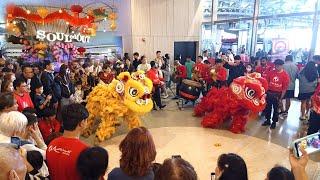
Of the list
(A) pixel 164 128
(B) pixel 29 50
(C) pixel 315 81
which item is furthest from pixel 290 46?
(B) pixel 29 50

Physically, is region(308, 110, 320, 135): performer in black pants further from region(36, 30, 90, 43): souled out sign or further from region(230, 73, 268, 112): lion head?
region(36, 30, 90, 43): souled out sign

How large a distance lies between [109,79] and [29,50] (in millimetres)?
3590

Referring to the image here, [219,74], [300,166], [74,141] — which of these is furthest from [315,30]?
[74,141]

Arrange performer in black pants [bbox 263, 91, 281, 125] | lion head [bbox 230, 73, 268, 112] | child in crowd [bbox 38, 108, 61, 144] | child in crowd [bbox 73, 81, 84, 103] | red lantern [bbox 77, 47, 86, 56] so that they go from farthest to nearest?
red lantern [bbox 77, 47, 86, 56], child in crowd [bbox 73, 81, 84, 103], performer in black pants [bbox 263, 91, 281, 125], lion head [bbox 230, 73, 268, 112], child in crowd [bbox 38, 108, 61, 144]

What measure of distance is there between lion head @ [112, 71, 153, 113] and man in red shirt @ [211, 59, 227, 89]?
2978 mm

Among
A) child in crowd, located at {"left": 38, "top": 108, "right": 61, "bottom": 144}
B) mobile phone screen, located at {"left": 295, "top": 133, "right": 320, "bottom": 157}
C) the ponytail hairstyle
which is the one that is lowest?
child in crowd, located at {"left": 38, "top": 108, "right": 61, "bottom": 144}

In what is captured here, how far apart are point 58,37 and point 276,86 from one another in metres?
6.58

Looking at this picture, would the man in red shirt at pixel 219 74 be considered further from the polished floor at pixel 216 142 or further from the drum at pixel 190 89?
the polished floor at pixel 216 142

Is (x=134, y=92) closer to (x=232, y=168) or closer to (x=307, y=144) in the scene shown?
(x=232, y=168)

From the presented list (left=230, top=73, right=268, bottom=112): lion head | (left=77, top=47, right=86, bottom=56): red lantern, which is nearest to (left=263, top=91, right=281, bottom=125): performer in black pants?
(left=230, top=73, right=268, bottom=112): lion head

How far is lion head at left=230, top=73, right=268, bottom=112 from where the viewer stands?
5070 millimetres

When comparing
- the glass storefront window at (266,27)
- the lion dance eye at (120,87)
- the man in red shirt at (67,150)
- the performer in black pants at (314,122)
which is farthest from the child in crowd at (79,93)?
the glass storefront window at (266,27)

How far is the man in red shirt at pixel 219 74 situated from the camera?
7.30m

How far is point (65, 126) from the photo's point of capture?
2008 mm
